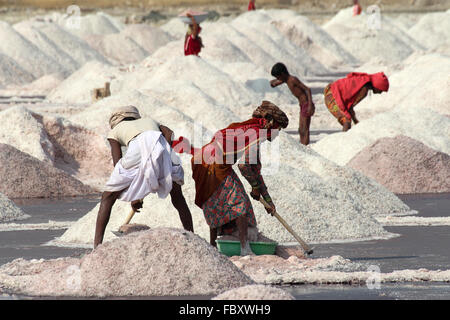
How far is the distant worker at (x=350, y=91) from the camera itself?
15648 millimetres

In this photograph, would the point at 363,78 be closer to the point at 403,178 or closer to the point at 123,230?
the point at 403,178

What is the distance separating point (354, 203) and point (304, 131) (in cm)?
477

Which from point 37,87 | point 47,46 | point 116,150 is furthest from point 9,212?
point 47,46

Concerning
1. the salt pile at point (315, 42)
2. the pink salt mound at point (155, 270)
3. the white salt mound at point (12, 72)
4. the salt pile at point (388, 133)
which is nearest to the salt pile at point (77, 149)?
the salt pile at point (388, 133)

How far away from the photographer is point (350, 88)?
1572 cm

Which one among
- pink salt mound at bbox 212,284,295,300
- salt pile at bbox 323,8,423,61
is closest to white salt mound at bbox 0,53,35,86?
salt pile at bbox 323,8,423,61

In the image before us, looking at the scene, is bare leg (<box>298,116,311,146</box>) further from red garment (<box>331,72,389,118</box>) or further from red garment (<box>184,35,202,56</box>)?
red garment (<box>184,35,202,56</box>)

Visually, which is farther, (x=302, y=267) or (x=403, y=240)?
(x=403, y=240)

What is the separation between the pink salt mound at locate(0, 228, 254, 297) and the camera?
685 centimetres

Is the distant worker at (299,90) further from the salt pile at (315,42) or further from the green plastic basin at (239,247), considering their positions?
the salt pile at (315,42)

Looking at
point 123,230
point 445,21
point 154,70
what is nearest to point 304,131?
point 123,230

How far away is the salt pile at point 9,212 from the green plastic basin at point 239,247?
385cm

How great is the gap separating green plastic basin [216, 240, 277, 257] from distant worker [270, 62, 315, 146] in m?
6.19

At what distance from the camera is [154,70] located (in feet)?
90.8
